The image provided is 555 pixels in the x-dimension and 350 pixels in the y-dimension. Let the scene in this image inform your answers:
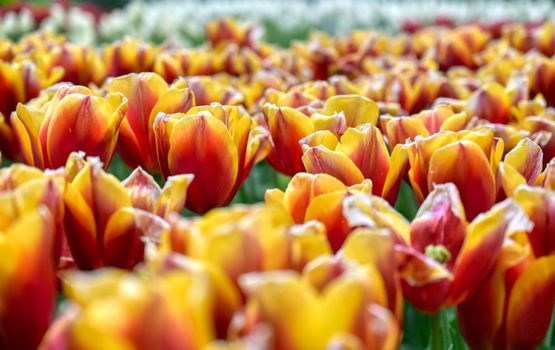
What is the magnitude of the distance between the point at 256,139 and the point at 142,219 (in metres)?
0.40

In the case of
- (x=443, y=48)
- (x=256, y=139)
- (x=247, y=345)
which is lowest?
(x=443, y=48)

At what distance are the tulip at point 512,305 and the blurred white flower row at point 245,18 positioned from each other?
3542 millimetres

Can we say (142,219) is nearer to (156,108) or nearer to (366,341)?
(366,341)

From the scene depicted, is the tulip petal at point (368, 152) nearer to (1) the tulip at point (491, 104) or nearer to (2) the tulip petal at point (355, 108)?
(2) the tulip petal at point (355, 108)

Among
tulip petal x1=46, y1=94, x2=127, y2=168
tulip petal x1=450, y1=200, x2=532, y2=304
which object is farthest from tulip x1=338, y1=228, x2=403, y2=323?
tulip petal x1=46, y1=94, x2=127, y2=168

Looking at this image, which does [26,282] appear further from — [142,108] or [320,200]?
[142,108]

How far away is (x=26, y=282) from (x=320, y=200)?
34 cm

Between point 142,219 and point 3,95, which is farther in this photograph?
point 3,95

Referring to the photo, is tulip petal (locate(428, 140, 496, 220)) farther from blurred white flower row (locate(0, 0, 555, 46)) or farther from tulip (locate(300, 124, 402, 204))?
blurred white flower row (locate(0, 0, 555, 46))

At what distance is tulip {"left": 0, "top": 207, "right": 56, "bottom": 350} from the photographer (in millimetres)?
719

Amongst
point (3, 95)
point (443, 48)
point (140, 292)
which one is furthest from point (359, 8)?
point (140, 292)

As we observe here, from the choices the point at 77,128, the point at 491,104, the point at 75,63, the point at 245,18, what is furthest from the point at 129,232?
the point at 245,18

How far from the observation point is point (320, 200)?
3.05 feet

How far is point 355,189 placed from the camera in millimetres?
1008
